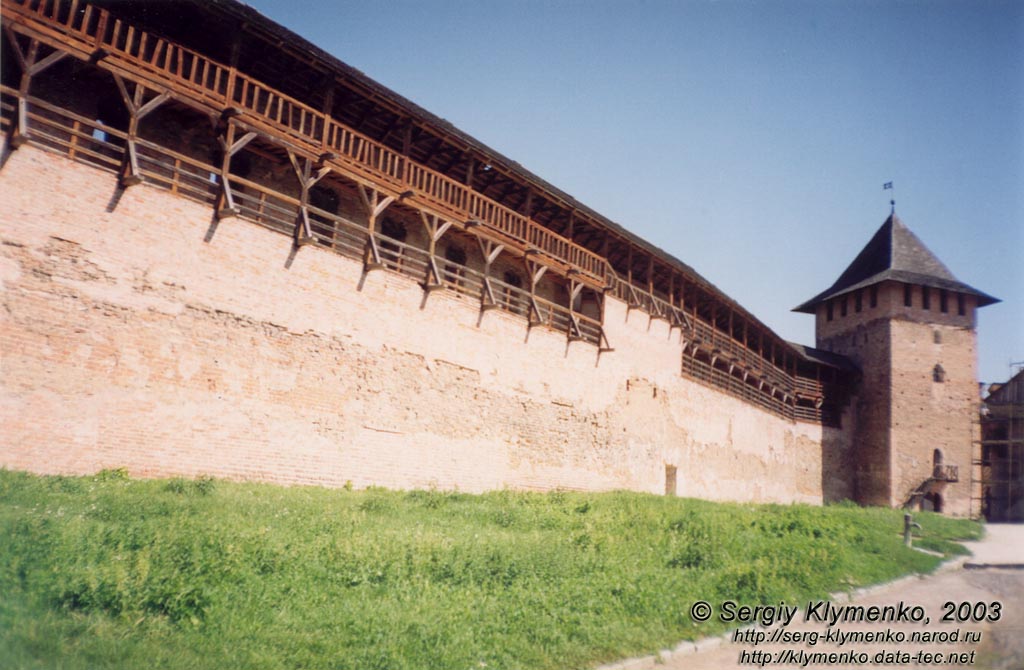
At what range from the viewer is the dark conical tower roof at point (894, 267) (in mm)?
32031

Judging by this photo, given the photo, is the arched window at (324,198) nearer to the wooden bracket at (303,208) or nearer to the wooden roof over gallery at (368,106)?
the wooden roof over gallery at (368,106)

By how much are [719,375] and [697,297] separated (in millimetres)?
3327

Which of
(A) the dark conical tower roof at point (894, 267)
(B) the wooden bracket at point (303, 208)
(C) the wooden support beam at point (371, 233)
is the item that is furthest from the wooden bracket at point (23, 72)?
(A) the dark conical tower roof at point (894, 267)

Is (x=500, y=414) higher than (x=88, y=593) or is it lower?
higher

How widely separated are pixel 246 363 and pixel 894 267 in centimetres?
3298

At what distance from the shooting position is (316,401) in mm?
12172

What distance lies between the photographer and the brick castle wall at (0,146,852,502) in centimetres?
913

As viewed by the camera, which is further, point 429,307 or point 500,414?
point 500,414

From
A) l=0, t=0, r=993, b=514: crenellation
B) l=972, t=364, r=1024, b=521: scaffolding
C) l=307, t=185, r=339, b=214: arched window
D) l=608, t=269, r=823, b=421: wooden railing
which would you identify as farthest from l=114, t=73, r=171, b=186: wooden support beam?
l=972, t=364, r=1024, b=521: scaffolding

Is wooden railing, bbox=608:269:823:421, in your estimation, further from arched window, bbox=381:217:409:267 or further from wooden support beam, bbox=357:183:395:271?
wooden support beam, bbox=357:183:395:271

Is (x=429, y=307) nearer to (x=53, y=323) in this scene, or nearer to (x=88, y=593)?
(x=53, y=323)

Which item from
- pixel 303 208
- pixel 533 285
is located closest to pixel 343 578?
pixel 303 208

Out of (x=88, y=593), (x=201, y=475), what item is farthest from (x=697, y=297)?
(x=88, y=593)

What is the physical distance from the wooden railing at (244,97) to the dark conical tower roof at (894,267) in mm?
20716
